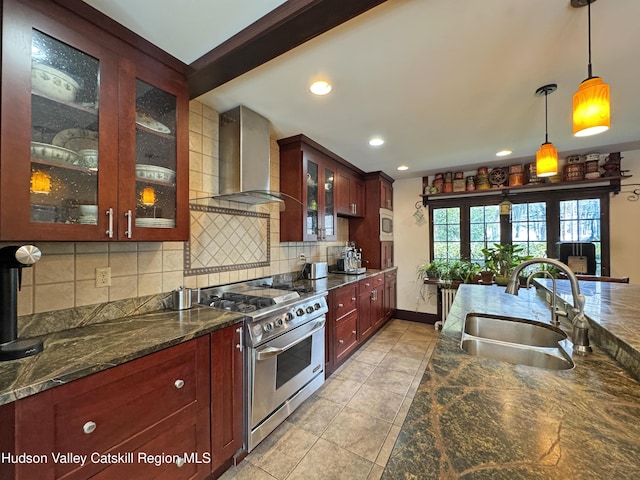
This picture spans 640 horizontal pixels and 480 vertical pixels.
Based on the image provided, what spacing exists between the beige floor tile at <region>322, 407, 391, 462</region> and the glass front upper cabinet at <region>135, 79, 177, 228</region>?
177 centimetres

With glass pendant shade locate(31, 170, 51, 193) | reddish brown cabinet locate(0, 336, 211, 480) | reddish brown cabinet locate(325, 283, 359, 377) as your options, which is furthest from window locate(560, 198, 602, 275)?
glass pendant shade locate(31, 170, 51, 193)

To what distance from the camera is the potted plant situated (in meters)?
3.47

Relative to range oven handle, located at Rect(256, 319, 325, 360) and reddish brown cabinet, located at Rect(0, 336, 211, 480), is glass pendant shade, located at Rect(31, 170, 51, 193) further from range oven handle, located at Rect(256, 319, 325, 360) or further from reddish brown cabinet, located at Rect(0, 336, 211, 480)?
range oven handle, located at Rect(256, 319, 325, 360)

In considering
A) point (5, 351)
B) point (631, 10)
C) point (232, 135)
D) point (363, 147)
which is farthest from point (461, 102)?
point (5, 351)

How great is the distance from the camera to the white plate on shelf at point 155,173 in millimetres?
1438

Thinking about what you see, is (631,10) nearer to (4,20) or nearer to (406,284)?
(4,20)

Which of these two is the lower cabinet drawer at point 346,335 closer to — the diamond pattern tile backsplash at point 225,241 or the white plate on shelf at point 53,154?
the diamond pattern tile backsplash at point 225,241

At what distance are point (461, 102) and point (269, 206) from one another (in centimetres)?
185

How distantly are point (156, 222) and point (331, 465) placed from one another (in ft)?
5.80

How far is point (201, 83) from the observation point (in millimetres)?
1644

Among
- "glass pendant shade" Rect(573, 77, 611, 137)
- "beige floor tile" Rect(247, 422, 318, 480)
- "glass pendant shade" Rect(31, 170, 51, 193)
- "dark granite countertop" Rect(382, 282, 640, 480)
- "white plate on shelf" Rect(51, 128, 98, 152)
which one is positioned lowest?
"beige floor tile" Rect(247, 422, 318, 480)

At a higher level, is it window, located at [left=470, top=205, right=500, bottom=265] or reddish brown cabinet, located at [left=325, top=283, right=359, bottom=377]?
window, located at [left=470, top=205, right=500, bottom=265]

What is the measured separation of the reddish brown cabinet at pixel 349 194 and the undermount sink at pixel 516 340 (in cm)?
219

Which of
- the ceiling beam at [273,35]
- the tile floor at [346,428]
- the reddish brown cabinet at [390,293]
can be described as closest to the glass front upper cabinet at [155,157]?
the ceiling beam at [273,35]
